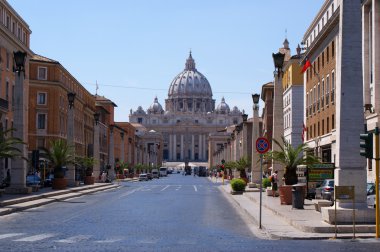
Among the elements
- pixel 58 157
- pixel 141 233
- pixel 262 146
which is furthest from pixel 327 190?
pixel 58 157

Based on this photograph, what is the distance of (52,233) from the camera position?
66.7ft

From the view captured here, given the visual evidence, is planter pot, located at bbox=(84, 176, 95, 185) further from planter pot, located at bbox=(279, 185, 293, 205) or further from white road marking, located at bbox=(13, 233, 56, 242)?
white road marking, located at bbox=(13, 233, 56, 242)

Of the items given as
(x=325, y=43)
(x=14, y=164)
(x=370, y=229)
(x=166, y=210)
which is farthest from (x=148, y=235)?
(x=325, y=43)

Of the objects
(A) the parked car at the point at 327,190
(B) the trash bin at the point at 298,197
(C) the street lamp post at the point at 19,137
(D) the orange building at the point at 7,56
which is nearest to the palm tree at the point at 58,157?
(D) the orange building at the point at 7,56

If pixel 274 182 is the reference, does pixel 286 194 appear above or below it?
below

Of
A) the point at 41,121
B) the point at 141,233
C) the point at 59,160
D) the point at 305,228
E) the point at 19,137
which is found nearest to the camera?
the point at 141,233

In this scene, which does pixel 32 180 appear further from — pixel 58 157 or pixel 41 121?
pixel 41 121

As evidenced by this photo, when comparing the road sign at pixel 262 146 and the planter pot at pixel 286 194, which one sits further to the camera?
the planter pot at pixel 286 194

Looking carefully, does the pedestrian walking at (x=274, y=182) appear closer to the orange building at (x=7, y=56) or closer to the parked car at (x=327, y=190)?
the parked car at (x=327, y=190)

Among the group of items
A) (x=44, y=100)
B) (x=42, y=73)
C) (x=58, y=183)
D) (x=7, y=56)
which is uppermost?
(x=42, y=73)

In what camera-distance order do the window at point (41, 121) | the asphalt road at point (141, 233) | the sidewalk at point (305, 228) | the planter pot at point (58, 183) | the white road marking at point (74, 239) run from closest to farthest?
the asphalt road at point (141, 233) → the white road marking at point (74, 239) → the sidewalk at point (305, 228) → the planter pot at point (58, 183) → the window at point (41, 121)

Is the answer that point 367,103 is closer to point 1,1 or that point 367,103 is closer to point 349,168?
point 349,168

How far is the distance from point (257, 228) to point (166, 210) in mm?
9448

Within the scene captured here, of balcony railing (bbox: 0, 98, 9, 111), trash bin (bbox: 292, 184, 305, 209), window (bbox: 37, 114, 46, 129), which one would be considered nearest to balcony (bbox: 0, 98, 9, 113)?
balcony railing (bbox: 0, 98, 9, 111)
